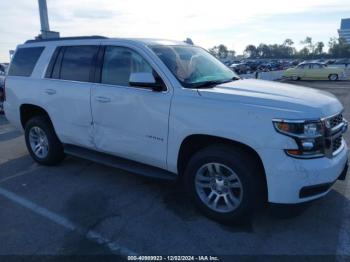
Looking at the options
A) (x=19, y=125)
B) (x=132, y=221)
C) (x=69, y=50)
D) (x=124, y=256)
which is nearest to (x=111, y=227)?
(x=132, y=221)

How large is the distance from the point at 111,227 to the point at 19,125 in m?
3.21

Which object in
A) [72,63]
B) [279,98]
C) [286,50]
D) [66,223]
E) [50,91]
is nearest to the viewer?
[279,98]

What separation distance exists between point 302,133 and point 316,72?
2621 cm

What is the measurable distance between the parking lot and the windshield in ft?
5.12

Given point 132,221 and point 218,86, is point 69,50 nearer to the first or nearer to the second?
point 218,86

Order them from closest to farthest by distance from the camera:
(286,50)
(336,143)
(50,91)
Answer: (336,143), (50,91), (286,50)

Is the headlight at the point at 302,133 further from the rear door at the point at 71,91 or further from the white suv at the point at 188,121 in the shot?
the rear door at the point at 71,91

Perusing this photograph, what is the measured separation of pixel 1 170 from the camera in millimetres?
5316

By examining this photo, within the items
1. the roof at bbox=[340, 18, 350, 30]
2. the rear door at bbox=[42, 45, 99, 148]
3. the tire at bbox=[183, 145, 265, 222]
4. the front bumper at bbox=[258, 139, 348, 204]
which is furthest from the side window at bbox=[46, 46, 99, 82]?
the roof at bbox=[340, 18, 350, 30]

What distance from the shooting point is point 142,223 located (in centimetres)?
359

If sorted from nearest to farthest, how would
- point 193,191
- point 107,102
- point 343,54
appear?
point 193,191
point 107,102
point 343,54

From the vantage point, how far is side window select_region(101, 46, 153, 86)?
13.1 ft

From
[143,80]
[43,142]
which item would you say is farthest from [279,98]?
[43,142]

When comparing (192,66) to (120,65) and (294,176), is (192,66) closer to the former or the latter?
(120,65)
